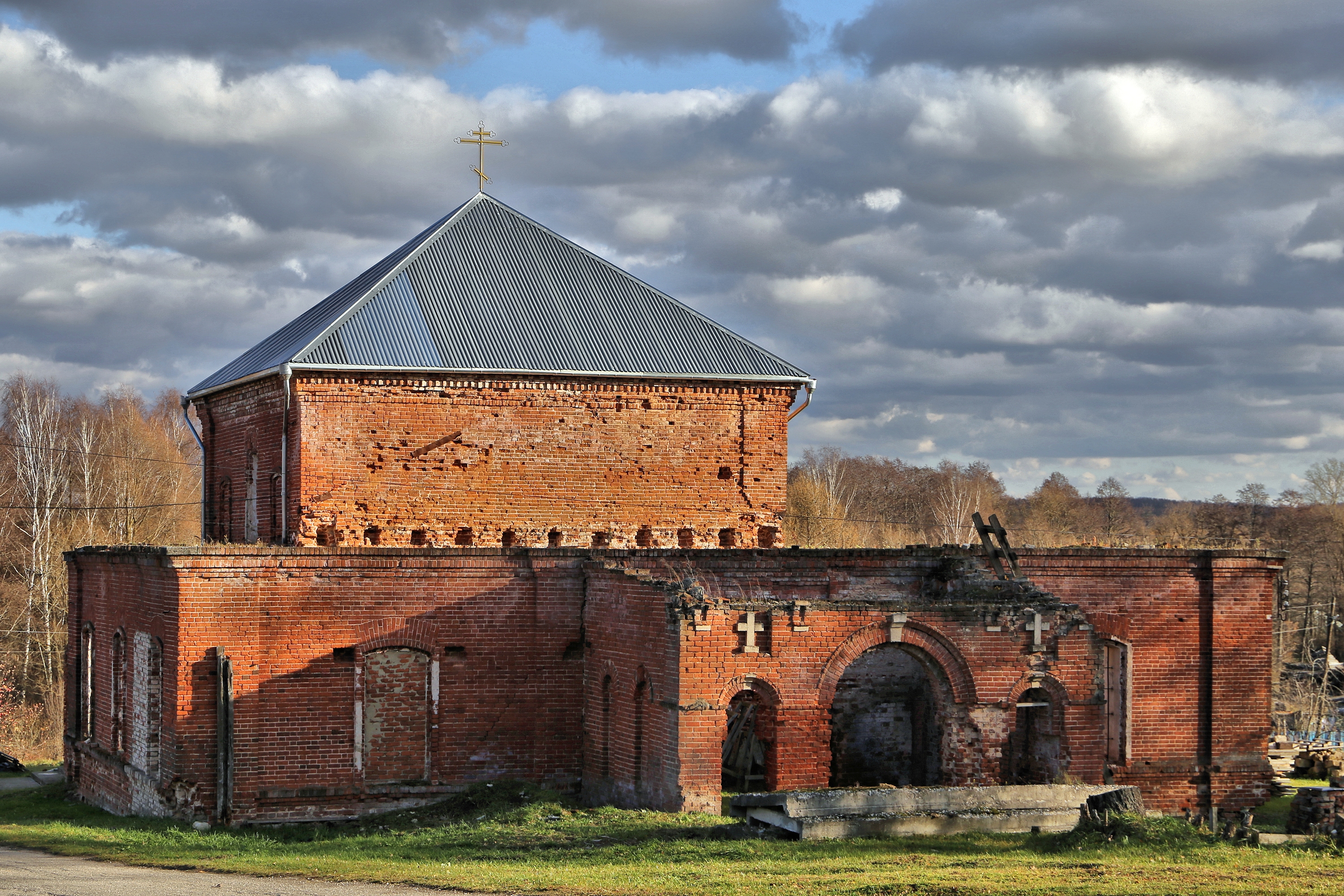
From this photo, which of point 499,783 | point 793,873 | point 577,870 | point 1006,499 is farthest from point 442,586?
point 1006,499

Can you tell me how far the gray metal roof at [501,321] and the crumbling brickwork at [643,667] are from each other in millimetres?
3884

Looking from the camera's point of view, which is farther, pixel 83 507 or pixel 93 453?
pixel 93 453

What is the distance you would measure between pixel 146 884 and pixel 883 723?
10.8m

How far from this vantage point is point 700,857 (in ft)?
43.3

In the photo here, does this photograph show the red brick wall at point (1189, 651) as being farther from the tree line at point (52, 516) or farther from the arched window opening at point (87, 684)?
the tree line at point (52, 516)

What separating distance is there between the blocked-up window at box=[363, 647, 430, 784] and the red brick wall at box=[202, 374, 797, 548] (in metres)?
2.87

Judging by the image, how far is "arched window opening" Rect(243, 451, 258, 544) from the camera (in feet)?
74.4

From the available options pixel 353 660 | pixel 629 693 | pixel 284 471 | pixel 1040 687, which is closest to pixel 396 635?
pixel 353 660

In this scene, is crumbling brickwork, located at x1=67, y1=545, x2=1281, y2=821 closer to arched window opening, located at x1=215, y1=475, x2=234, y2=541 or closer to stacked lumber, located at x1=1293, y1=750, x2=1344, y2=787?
arched window opening, located at x1=215, y1=475, x2=234, y2=541

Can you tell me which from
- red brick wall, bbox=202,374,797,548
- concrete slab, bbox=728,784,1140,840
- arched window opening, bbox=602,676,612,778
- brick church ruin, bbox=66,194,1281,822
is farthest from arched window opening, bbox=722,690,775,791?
red brick wall, bbox=202,374,797,548

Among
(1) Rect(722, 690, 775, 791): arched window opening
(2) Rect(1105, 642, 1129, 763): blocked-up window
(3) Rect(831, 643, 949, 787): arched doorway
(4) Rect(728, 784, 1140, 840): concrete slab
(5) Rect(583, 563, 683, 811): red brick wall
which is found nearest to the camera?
(4) Rect(728, 784, 1140, 840): concrete slab

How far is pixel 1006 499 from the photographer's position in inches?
3957

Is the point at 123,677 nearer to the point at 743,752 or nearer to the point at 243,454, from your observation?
the point at 243,454

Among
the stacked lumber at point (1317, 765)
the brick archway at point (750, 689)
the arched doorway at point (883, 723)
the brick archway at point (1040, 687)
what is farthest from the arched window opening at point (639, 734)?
the stacked lumber at point (1317, 765)
